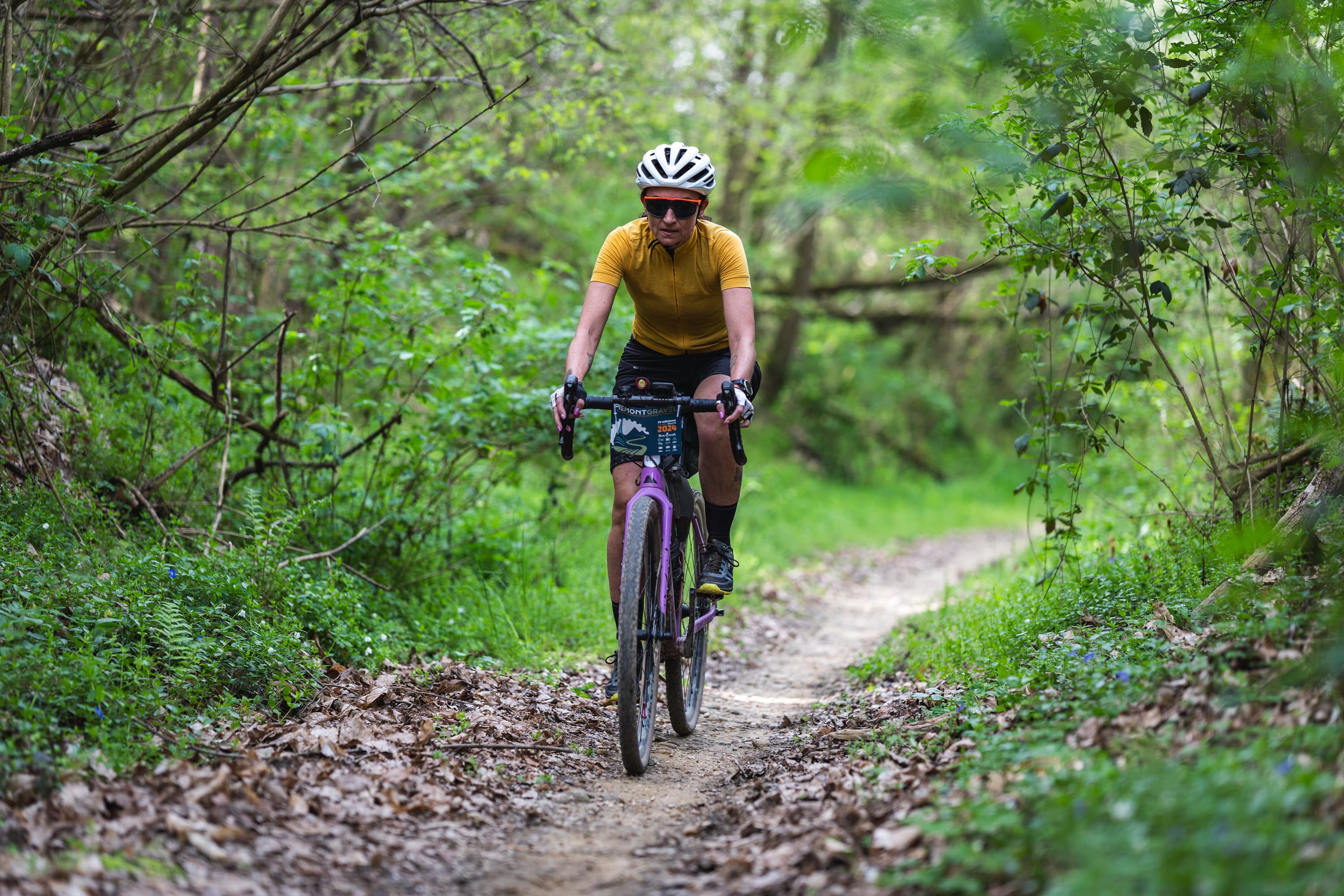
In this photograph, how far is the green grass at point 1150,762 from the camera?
2.29m

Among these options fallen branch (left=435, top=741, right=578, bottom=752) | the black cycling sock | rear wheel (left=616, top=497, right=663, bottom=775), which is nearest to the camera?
rear wheel (left=616, top=497, right=663, bottom=775)

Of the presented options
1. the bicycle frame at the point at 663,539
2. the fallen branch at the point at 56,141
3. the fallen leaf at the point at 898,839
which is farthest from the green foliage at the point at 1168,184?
the fallen branch at the point at 56,141

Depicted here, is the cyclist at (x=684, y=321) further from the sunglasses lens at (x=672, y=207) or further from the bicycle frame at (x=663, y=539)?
the bicycle frame at (x=663, y=539)

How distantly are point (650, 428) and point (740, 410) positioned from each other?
44cm

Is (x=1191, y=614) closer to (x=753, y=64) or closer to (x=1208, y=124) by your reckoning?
(x=1208, y=124)

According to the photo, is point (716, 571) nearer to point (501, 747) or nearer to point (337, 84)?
point (501, 747)

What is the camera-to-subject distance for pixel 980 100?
5816 millimetres

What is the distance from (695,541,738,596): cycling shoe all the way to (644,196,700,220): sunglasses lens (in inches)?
65.5

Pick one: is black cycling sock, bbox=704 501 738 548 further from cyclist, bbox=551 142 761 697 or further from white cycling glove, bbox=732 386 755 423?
white cycling glove, bbox=732 386 755 423

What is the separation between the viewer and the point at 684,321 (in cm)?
503

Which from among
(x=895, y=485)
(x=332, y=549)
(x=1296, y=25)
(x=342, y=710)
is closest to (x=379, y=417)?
(x=332, y=549)

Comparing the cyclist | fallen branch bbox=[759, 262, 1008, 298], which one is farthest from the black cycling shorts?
fallen branch bbox=[759, 262, 1008, 298]

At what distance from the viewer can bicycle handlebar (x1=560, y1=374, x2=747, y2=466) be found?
434 centimetres

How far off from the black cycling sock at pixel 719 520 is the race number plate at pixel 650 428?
2.45 feet
